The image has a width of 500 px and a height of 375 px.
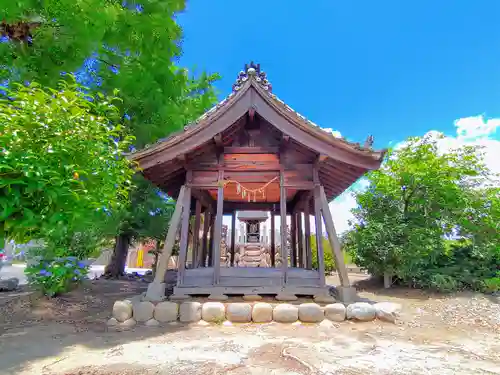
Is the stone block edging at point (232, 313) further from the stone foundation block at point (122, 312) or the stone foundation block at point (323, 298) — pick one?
the stone foundation block at point (323, 298)

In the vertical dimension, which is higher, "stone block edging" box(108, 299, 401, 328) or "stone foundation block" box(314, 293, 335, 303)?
"stone foundation block" box(314, 293, 335, 303)

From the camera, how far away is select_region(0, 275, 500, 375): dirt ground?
132 inches

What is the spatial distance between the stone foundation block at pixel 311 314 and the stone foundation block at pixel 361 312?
558 mm

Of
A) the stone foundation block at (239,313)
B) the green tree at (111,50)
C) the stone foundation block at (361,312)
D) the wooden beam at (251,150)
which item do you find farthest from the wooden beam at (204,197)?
the stone foundation block at (361,312)

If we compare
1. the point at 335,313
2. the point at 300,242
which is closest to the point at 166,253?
the point at 335,313

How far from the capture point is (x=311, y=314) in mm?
5488

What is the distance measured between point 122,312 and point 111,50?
23.6 ft

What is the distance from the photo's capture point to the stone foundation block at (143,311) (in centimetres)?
549

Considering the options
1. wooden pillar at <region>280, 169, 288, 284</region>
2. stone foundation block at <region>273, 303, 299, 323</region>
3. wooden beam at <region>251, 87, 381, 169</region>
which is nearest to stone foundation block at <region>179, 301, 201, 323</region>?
stone foundation block at <region>273, 303, 299, 323</region>

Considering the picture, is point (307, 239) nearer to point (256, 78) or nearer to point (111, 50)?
point (256, 78)

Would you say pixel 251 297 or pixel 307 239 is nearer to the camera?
pixel 251 297

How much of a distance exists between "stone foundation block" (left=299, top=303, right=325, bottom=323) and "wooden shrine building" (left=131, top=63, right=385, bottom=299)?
2.17ft

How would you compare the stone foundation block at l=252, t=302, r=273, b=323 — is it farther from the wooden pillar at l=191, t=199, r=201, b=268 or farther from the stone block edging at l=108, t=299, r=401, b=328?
the wooden pillar at l=191, t=199, r=201, b=268

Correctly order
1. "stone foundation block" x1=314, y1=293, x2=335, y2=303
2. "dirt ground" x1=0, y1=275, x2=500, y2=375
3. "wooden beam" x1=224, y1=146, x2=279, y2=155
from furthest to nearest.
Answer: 1. "wooden beam" x1=224, y1=146, x2=279, y2=155
2. "stone foundation block" x1=314, y1=293, x2=335, y2=303
3. "dirt ground" x1=0, y1=275, x2=500, y2=375
